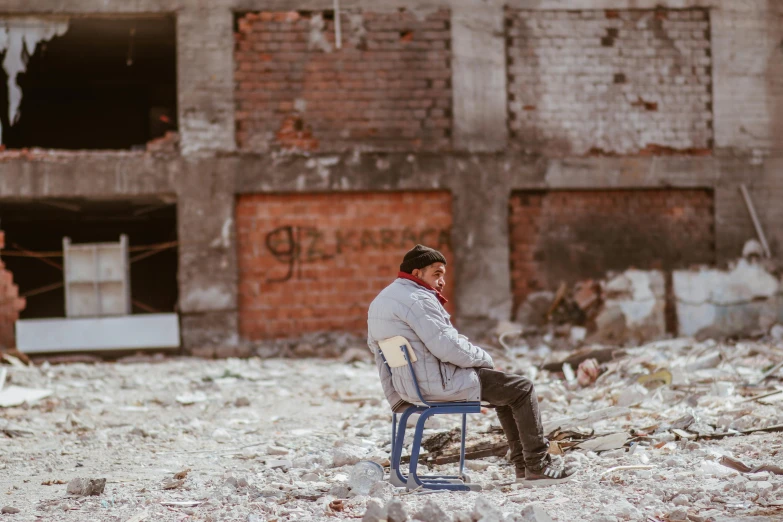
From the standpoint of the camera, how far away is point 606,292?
1188cm

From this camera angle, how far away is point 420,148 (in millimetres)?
11953

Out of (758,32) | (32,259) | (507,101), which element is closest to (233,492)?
(507,101)

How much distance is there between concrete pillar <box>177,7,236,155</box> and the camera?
38.5ft

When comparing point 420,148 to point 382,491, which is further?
point 420,148

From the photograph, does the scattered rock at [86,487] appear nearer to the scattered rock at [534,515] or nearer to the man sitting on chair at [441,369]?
the man sitting on chair at [441,369]

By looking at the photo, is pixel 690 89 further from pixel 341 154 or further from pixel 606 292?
pixel 341 154

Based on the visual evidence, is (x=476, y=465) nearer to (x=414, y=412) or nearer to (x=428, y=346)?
(x=414, y=412)

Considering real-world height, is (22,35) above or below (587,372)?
above

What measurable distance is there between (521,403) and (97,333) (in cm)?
881

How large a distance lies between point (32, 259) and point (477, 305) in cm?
755

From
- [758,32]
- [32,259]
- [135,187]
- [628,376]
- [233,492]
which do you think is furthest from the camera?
[32,259]

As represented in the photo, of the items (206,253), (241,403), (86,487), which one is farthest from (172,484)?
(206,253)

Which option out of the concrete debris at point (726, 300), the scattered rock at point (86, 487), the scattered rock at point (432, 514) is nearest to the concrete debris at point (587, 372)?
the concrete debris at point (726, 300)

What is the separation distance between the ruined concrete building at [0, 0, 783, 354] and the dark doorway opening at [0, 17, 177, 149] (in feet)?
0.52
